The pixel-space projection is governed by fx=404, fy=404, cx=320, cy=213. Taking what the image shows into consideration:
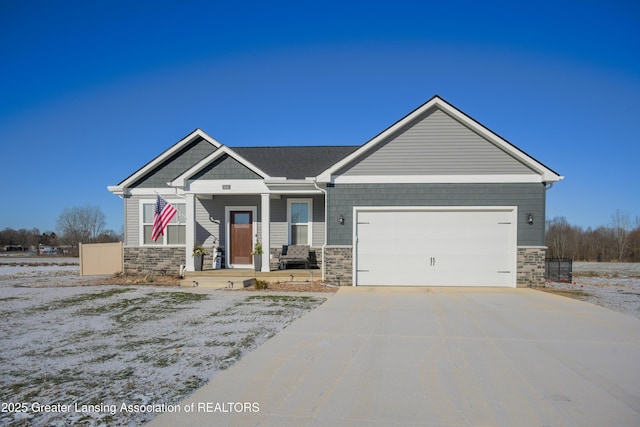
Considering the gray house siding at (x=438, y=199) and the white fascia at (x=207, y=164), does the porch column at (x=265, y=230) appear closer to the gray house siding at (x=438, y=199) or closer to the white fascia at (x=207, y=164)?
the white fascia at (x=207, y=164)

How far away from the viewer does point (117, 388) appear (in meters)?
4.25

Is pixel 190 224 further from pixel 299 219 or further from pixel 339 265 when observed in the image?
pixel 339 265

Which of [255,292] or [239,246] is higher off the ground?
[239,246]

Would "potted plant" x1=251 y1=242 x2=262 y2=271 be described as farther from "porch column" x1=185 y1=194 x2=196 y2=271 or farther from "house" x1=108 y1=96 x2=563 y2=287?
"house" x1=108 y1=96 x2=563 y2=287

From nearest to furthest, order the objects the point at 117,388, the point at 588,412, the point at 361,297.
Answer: the point at 588,412 → the point at 117,388 → the point at 361,297

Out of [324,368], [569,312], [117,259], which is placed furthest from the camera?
[117,259]

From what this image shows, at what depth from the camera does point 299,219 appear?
15.0 metres

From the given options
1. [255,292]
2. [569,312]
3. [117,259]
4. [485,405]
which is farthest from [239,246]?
[485,405]

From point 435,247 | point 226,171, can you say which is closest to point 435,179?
point 435,247

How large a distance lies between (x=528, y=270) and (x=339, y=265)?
5.56 meters

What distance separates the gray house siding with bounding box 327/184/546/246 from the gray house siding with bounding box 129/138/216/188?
20.9 ft

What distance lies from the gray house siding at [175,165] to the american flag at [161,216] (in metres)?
1.07

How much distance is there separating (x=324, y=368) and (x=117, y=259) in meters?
14.7

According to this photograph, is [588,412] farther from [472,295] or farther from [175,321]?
[472,295]
